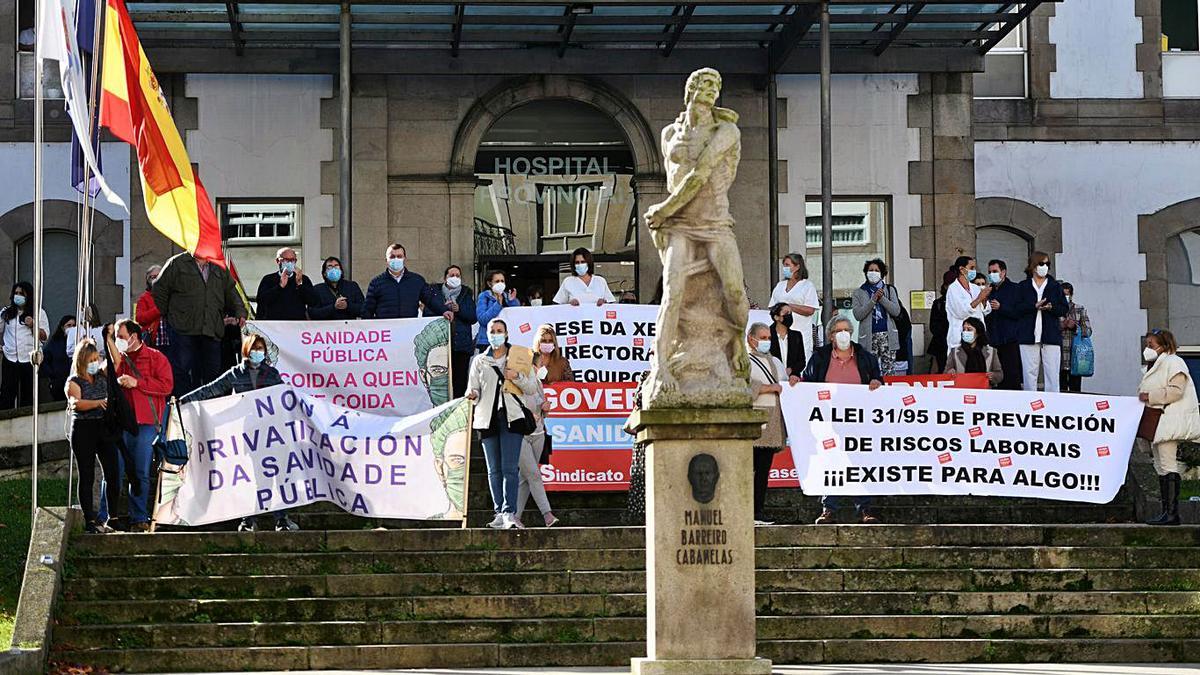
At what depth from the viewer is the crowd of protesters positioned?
17.1 meters

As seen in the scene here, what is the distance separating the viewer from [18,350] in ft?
74.5

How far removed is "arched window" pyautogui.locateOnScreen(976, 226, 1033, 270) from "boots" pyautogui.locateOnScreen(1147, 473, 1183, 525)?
9.67 meters

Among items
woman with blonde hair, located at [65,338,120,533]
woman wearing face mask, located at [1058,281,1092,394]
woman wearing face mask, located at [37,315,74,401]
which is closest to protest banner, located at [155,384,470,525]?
woman with blonde hair, located at [65,338,120,533]

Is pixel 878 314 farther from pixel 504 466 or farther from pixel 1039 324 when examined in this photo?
pixel 504 466

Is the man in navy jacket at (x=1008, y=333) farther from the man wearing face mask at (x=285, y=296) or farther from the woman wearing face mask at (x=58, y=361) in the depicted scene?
the woman wearing face mask at (x=58, y=361)

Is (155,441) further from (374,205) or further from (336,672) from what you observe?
(374,205)

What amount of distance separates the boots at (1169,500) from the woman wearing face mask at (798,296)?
450 centimetres

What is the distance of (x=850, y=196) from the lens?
83.1 feet

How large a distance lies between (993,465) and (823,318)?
3963mm

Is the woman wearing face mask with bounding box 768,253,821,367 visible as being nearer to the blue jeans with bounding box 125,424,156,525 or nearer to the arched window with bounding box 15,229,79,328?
the blue jeans with bounding box 125,424,156,525

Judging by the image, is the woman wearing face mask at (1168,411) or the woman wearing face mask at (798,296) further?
the woman wearing face mask at (798,296)

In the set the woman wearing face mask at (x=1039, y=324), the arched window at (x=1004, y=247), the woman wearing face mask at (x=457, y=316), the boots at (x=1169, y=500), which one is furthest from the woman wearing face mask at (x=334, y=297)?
the arched window at (x=1004, y=247)

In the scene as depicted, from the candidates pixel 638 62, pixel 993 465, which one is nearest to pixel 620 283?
pixel 638 62

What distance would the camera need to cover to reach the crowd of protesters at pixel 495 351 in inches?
673
